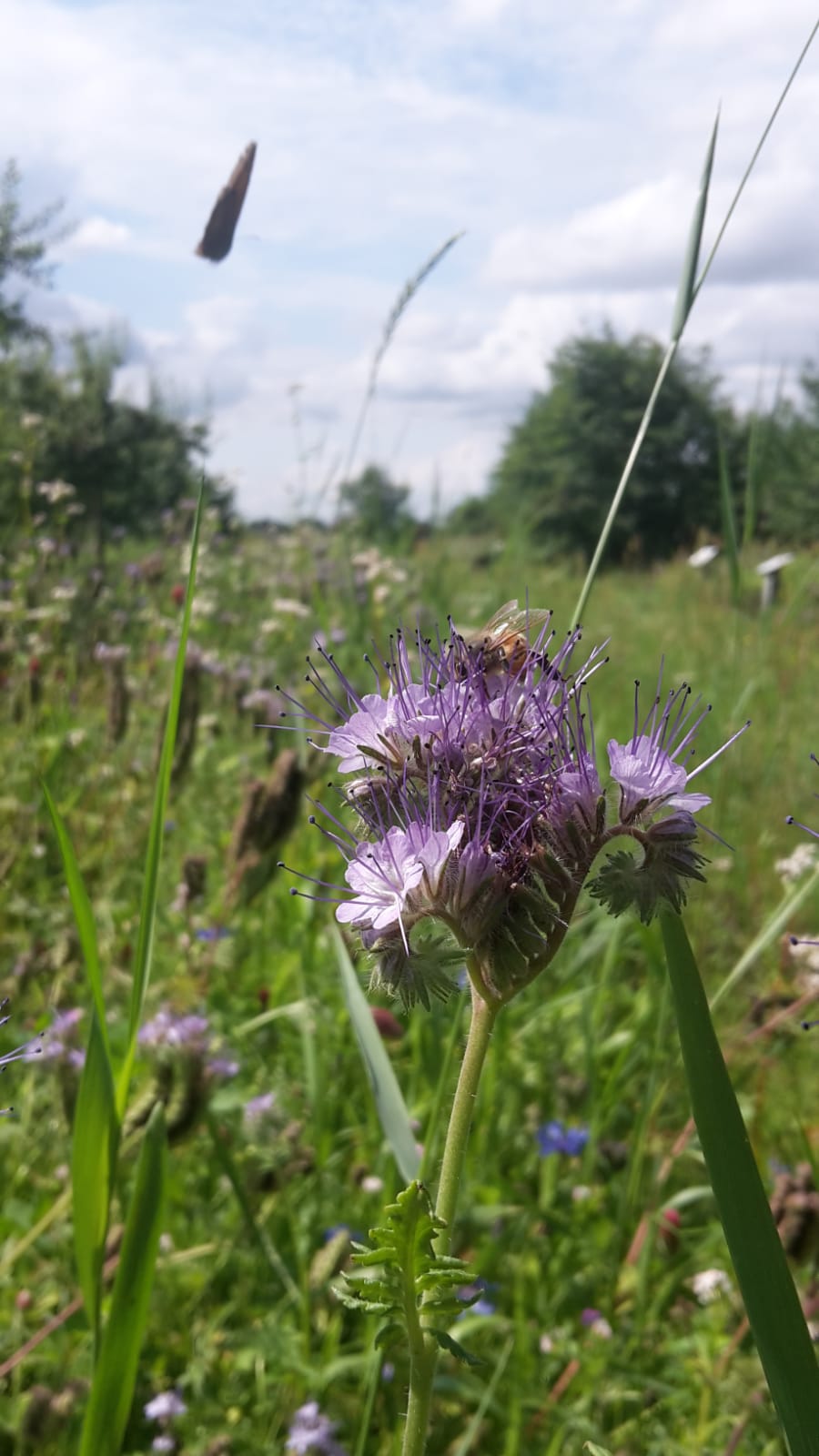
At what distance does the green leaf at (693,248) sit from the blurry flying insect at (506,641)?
49cm

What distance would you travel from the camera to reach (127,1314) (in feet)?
4.36

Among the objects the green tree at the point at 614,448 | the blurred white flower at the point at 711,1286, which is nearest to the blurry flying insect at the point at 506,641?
the blurred white flower at the point at 711,1286

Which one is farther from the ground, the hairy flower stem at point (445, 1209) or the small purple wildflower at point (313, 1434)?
the hairy flower stem at point (445, 1209)

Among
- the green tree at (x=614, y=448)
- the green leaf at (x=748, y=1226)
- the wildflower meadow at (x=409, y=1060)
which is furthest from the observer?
the green tree at (x=614, y=448)

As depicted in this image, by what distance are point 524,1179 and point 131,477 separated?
20.9 m

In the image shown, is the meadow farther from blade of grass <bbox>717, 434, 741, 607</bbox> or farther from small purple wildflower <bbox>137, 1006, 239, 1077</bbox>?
blade of grass <bbox>717, 434, 741, 607</bbox>

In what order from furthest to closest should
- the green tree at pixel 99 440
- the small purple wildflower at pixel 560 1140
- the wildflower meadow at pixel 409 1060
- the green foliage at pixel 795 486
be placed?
the green tree at pixel 99 440
the green foliage at pixel 795 486
the small purple wildflower at pixel 560 1140
the wildflower meadow at pixel 409 1060

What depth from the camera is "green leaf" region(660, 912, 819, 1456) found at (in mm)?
903

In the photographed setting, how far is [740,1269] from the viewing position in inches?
36.5

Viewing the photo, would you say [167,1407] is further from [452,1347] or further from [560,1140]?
[452,1347]

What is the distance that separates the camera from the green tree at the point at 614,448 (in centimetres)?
4037

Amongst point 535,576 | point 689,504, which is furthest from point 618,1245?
point 689,504

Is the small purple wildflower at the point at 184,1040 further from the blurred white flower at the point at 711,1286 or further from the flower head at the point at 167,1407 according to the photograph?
the blurred white flower at the point at 711,1286

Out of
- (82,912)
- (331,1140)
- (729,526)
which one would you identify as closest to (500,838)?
(82,912)
